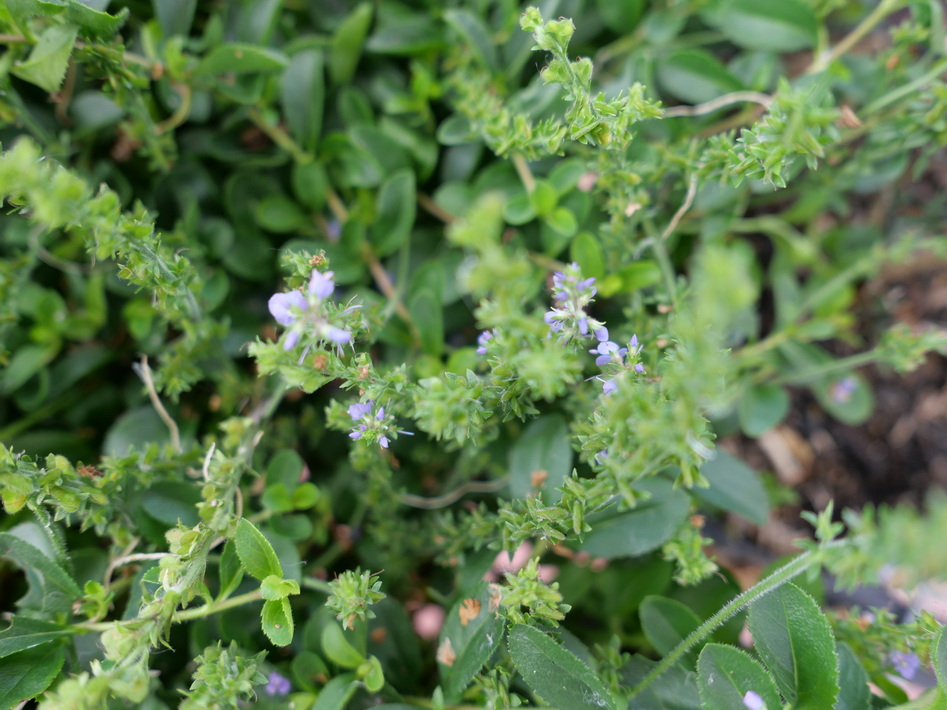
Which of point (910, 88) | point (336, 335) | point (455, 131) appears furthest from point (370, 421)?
point (910, 88)

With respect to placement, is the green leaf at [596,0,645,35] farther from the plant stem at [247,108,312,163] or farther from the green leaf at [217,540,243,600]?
the green leaf at [217,540,243,600]

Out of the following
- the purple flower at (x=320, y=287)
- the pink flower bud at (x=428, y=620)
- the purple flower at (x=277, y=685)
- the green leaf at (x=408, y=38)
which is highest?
the green leaf at (x=408, y=38)

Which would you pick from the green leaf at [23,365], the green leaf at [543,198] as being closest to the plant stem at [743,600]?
the green leaf at [543,198]

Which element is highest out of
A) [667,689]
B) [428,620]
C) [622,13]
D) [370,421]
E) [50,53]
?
[622,13]

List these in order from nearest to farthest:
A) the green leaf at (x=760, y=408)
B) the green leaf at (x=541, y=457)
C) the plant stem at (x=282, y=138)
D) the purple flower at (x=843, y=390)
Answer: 1. the green leaf at (x=541, y=457)
2. the plant stem at (x=282, y=138)
3. the green leaf at (x=760, y=408)
4. the purple flower at (x=843, y=390)

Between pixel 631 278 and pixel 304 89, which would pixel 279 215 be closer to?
pixel 304 89

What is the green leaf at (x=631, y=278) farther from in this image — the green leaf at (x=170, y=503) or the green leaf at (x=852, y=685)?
the green leaf at (x=170, y=503)
